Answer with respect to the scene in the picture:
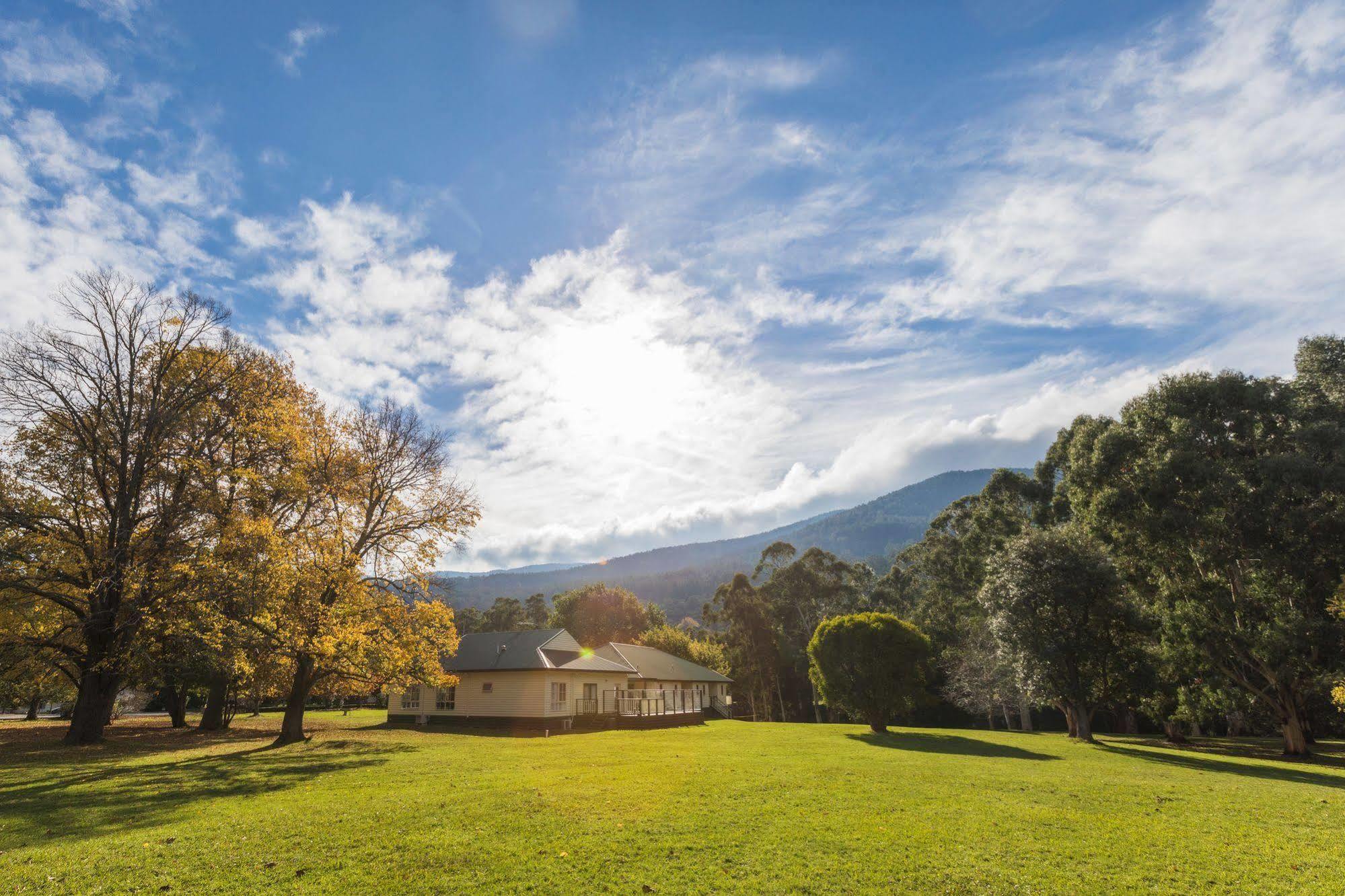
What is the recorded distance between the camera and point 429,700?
3444 centimetres

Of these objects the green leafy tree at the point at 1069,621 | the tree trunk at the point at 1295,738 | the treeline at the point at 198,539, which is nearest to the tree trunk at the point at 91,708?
the treeline at the point at 198,539

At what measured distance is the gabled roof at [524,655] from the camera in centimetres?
3269

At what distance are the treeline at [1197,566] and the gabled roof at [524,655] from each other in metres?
21.8

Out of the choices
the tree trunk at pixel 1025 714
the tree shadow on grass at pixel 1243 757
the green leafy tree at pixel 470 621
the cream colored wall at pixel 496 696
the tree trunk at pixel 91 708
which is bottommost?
the tree trunk at pixel 1025 714

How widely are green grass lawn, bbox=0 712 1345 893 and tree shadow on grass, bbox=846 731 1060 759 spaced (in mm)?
3756

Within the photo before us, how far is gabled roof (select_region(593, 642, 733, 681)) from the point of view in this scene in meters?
40.0

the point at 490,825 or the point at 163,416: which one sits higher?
the point at 163,416

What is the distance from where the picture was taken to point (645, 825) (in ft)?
30.3

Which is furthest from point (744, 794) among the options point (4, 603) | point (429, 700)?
point (429, 700)

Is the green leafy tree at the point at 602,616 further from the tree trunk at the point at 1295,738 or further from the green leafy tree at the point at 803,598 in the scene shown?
the tree trunk at the point at 1295,738

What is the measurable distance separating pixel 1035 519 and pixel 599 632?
45.2 m

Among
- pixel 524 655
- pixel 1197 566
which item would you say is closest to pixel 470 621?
pixel 524 655

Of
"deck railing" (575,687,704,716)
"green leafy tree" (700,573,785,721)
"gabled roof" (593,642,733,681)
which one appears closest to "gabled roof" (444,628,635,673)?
"gabled roof" (593,642,733,681)

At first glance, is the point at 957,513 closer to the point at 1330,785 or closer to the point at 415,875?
the point at 1330,785
